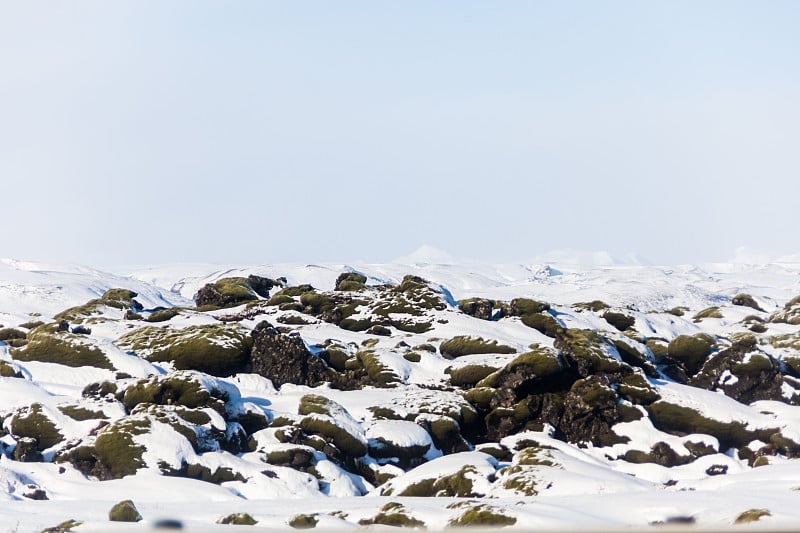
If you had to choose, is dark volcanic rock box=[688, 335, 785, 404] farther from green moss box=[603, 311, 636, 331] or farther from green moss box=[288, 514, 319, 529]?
green moss box=[288, 514, 319, 529]

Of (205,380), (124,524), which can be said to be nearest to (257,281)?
(205,380)

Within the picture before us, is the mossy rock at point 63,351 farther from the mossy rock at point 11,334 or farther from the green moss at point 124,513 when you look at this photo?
the green moss at point 124,513

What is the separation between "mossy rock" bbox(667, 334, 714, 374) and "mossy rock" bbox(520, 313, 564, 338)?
1160 centimetres

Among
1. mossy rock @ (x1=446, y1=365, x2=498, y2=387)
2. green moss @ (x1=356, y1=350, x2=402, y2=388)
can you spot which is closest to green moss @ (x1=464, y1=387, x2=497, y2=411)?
mossy rock @ (x1=446, y1=365, x2=498, y2=387)

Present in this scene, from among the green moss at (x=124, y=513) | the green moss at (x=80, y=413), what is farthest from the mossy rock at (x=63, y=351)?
the green moss at (x=124, y=513)

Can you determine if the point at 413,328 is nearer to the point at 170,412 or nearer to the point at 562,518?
the point at 170,412

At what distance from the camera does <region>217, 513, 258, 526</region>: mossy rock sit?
94.5 ft

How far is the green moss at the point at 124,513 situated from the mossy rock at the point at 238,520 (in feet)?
11.6

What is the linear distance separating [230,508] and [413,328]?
4811 cm

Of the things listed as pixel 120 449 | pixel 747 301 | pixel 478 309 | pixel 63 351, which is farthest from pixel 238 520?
pixel 747 301

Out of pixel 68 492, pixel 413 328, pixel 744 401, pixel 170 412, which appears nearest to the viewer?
pixel 68 492

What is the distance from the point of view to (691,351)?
243 feet

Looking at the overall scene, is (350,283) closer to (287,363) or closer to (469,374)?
(287,363)

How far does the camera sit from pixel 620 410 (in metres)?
57.3
